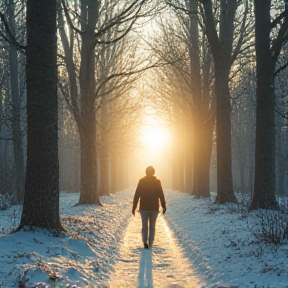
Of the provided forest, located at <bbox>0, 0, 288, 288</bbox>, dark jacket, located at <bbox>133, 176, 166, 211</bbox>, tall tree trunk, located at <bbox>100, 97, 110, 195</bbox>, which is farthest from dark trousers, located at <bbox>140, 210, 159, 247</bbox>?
tall tree trunk, located at <bbox>100, 97, 110, 195</bbox>

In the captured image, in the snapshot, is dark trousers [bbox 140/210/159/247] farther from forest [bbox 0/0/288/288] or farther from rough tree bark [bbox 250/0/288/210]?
rough tree bark [bbox 250/0/288/210]

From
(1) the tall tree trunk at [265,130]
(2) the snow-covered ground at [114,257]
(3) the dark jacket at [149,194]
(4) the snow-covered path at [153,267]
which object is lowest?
(4) the snow-covered path at [153,267]

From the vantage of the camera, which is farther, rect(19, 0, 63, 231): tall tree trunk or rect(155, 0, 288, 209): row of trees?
rect(155, 0, 288, 209): row of trees

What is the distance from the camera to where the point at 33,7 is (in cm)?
780

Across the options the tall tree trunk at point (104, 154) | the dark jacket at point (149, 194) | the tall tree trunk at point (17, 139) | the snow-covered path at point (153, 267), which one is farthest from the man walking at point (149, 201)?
the tall tree trunk at point (104, 154)

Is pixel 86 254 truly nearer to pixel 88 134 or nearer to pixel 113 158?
pixel 88 134

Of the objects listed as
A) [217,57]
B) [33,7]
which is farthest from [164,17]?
[33,7]

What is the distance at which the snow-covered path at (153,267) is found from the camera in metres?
6.07

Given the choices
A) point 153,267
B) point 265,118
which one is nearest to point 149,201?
point 153,267

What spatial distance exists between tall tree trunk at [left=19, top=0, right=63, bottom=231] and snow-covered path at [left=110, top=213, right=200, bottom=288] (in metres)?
1.83

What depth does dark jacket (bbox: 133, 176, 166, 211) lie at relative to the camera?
9750mm

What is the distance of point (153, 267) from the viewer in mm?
7191

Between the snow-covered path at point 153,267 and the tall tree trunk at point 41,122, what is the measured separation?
1.83m

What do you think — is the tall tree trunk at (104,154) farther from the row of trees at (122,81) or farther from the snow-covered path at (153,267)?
the snow-covered path at (153,267)
